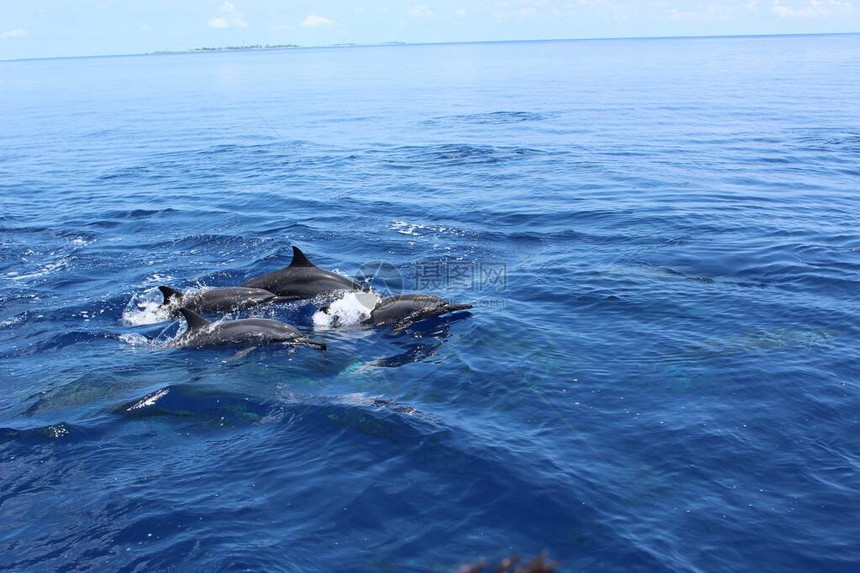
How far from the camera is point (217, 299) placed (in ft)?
54.9

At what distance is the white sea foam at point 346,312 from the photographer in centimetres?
1590

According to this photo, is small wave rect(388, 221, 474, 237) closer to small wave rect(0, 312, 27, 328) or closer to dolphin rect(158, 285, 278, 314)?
dolphin rect(158, 285, 278, 314)

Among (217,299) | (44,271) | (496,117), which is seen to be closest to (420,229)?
(217,299)

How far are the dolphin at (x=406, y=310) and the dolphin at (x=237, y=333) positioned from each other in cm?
171

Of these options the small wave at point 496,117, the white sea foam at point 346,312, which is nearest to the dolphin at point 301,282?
the white sea foam at point 346,312

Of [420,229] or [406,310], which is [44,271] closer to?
[420,229]

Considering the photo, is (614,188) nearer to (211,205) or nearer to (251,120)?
(211,205)

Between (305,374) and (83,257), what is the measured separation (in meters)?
12.1

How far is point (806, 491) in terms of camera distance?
9.52 metres

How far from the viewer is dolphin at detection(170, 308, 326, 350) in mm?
14477

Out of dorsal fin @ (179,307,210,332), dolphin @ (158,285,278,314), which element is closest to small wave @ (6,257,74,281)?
dolphin @ (158,285,278,314)

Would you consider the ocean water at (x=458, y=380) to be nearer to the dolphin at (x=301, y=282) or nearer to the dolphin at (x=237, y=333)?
the dolphin at (x=237, y=333)

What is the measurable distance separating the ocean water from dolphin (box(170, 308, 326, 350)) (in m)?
0.32

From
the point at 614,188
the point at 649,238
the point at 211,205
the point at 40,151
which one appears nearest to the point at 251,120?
the point at 40,151
